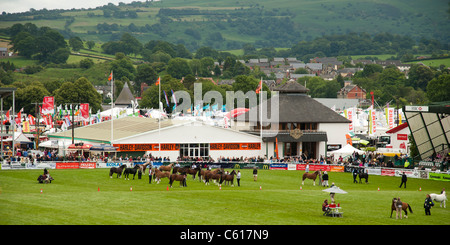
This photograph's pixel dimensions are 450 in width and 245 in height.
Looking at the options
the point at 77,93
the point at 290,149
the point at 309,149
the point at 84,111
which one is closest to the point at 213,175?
the point at 290,149

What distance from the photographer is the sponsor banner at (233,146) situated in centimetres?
7269

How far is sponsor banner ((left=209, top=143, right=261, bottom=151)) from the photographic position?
2862 inches

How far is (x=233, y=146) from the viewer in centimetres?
7319

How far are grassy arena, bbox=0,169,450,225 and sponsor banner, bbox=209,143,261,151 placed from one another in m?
19.6

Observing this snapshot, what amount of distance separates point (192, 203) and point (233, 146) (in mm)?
36202

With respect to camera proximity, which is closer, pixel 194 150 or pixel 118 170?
pixel 118 170

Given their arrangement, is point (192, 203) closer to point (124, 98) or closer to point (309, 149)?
point (309, 149)

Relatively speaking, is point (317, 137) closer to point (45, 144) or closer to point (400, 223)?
point (45, 144)

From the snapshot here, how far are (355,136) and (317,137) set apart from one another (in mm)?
16061

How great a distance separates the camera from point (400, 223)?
32.2m

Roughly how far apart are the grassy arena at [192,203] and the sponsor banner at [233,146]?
19.6 meters

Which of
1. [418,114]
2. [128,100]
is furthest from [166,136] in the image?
[128,100]

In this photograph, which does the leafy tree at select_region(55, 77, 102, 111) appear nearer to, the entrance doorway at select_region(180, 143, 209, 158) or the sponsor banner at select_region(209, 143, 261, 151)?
the entrance doorway at select_region(180, 143, 209, 158)

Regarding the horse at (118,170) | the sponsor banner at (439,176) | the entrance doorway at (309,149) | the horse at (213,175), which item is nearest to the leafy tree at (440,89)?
the entrance doorway at (309,149)
